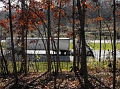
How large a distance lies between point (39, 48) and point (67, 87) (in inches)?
893

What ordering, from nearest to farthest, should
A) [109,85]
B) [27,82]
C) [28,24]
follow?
[109,85], [27,82], [28,24]

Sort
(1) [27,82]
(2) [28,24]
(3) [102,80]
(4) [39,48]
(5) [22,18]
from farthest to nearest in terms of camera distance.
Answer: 1. (4) [39,48]
2. (2) [28,24]
3. (5) [22,18]
4. (1) [27,82]
5. (3) [102,80]

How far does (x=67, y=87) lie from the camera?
34.4 feet

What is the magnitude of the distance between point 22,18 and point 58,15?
2.95 m

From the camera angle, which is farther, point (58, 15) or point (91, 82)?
point (58, 15)

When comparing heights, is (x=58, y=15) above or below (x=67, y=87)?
above

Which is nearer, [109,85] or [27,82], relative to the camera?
[109,85]

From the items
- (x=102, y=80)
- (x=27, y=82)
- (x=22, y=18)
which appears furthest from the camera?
(x=22, y=18)

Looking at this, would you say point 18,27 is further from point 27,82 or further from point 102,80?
point 102,80

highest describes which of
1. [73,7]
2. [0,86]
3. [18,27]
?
[73,7]

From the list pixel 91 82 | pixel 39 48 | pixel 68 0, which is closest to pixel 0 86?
pixel 91 82

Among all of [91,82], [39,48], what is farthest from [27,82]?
[39,48]

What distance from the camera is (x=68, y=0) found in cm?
1402

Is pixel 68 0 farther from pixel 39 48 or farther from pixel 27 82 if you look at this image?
pixel 39 48
